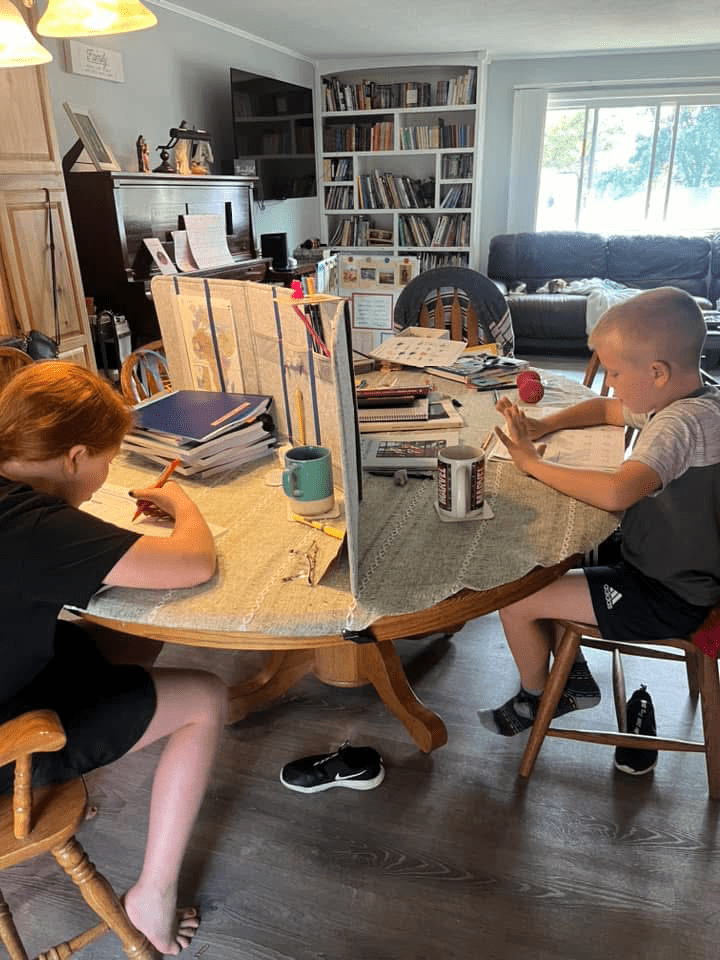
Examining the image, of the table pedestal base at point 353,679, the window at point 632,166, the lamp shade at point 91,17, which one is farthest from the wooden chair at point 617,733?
the window at point 632,166

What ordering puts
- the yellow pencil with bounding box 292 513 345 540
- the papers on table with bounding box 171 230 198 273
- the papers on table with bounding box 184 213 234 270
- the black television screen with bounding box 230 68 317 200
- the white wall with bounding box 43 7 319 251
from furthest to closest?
the black television screen with bounding box 230 68 317 200 < the papers on table with bounding box 184 213 234 270 < the papers on table with bounding box 171 230 198 273 < the white wall with bounding box 43 7 319 251 < the yellow pencil with bounding box 292 513 345 540

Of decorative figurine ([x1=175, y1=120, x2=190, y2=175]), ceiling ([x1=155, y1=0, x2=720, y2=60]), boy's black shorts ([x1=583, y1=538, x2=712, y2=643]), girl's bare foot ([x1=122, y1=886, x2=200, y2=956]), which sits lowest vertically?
girl's bare foot ([x1=122, y1=886, x2=200, y2=956])

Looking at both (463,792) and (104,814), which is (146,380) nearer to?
(104,814)

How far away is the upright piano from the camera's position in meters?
3.14

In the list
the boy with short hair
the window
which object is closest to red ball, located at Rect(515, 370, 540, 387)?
the boy with short hair

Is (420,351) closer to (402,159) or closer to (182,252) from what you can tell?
(182,252)

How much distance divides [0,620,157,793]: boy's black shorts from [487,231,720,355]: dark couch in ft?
15.8

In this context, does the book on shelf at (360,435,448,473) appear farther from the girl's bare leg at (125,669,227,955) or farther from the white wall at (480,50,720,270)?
the white wall at (480,50,720,270)

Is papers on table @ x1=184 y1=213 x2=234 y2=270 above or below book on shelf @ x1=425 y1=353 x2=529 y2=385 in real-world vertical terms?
above

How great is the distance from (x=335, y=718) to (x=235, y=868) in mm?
467

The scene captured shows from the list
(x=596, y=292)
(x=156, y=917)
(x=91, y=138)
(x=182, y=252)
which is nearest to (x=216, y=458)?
(x=156, y=917)

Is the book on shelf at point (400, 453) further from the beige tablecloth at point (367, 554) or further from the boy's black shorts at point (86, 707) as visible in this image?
the boy's black shorts at point (86, 707)

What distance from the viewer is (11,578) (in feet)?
2.86

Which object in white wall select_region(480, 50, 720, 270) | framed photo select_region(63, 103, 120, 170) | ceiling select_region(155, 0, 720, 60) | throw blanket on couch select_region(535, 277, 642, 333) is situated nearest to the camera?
framed photo select_region(63, 103, 120, 170)
